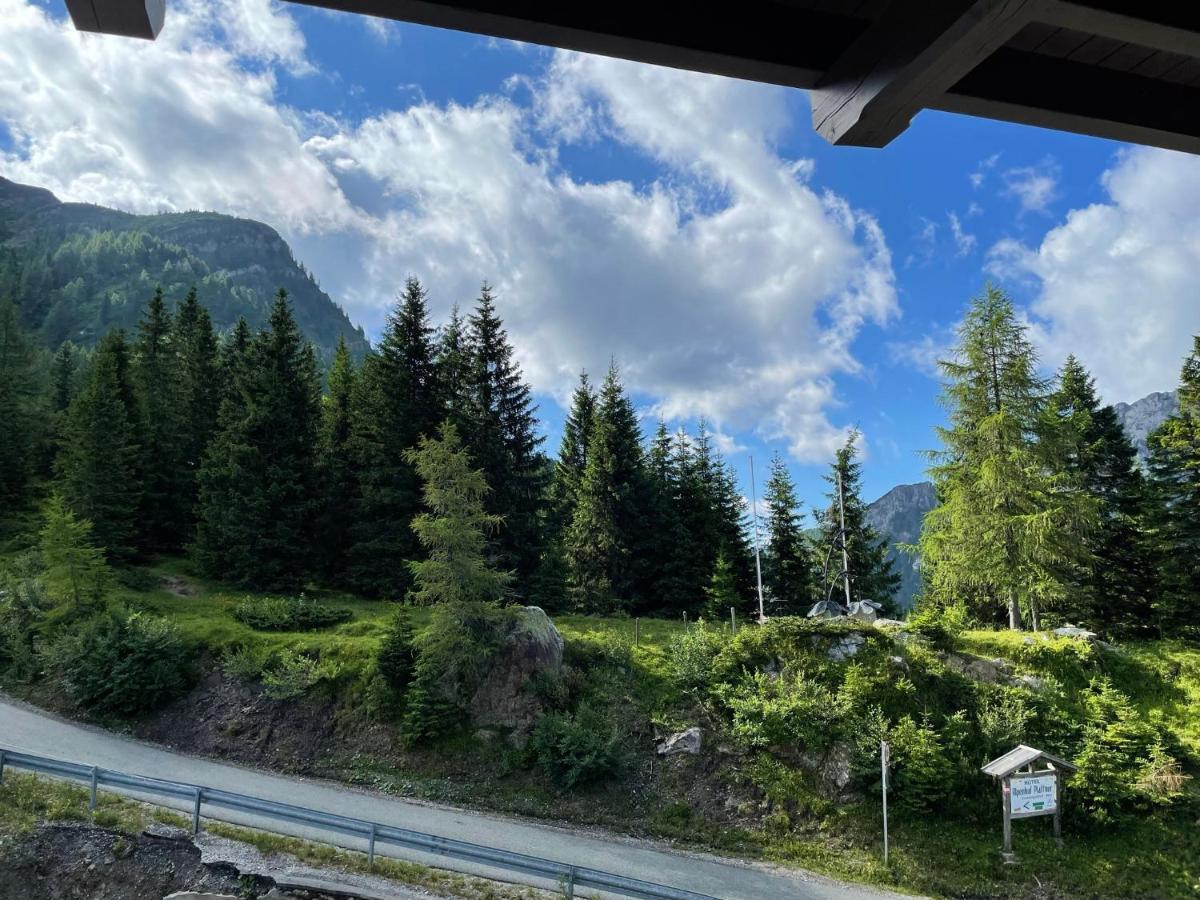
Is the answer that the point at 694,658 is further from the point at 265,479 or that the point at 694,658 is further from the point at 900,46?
the point at 265,479

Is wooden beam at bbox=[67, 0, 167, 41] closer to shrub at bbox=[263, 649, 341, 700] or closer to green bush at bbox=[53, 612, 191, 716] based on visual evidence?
shrub at bbox=[263, 649, 341, 700]

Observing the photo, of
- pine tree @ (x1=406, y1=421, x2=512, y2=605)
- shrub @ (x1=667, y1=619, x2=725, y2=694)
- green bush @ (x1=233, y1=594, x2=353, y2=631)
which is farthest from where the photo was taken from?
green bush @ (x1=233, y1=594, x2=353, y2=631)

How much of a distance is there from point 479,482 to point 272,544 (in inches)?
540

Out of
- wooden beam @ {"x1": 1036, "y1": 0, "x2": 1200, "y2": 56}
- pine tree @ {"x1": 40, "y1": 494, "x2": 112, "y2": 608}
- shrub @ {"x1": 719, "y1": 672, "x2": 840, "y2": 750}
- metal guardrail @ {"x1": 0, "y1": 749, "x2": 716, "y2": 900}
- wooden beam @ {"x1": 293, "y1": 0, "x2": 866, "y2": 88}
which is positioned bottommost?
metal guardrail @ {"x1": 0, "y1": 749, "x2": 716, "y2": 900}

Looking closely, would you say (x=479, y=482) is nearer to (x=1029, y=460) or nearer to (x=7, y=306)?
(x=1029, y=460)

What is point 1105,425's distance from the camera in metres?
30.9

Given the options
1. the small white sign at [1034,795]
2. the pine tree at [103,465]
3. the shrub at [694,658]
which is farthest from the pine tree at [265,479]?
the small white sign at [1034,795]

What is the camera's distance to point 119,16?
6.66 ft

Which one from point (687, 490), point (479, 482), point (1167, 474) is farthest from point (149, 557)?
point (1167, 474)

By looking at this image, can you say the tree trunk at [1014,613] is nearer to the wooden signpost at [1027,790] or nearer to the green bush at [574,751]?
the wooden signpost at [1027,790]

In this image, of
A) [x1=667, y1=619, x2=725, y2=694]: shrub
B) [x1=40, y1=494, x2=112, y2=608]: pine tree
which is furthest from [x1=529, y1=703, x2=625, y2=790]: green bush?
[x1=40, y1=494, x2=112, y2=608]: pine tree

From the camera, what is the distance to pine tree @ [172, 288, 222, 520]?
33750 millimetres

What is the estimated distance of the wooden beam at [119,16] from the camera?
6.50ft

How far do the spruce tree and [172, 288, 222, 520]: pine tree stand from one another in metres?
31.6
